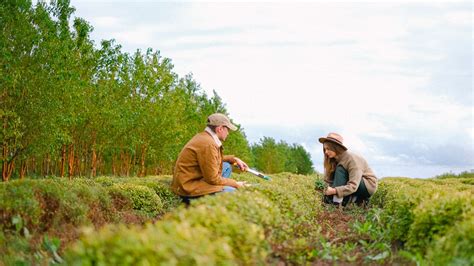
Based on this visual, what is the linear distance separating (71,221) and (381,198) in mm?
7809

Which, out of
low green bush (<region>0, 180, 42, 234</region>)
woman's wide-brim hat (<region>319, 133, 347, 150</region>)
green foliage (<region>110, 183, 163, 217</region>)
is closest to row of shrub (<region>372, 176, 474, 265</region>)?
woman's wide-brim hat (<region>319, 133, 347, 150</region>)

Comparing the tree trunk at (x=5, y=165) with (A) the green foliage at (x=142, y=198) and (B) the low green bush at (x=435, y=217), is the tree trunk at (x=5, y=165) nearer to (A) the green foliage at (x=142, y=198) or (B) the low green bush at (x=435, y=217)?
(A) the green foliage at (x=142, y=198)

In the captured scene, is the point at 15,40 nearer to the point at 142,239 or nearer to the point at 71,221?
the point at 71,221

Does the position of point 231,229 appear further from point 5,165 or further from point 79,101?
point 79,101

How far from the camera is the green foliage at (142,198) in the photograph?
1241 centimetres

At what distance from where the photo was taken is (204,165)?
998cm

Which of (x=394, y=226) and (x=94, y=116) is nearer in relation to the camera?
(x=394, y=226)

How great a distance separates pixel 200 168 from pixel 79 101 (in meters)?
20.2

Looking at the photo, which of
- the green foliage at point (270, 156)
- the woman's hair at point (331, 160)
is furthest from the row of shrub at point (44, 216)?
the green foliage at point (270, 156)

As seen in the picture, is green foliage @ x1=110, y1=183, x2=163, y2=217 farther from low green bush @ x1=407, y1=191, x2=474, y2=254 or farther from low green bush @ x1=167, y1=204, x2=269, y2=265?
low green bush @ x1=167, y1=204, x2=269, y2=265

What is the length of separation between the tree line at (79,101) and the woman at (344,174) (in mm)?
14189

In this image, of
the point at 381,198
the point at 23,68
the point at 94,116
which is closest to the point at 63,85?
the point at 23,68

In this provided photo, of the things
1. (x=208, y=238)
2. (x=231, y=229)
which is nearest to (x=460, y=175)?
(x=231, y=229)

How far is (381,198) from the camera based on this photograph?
46.8 ft
